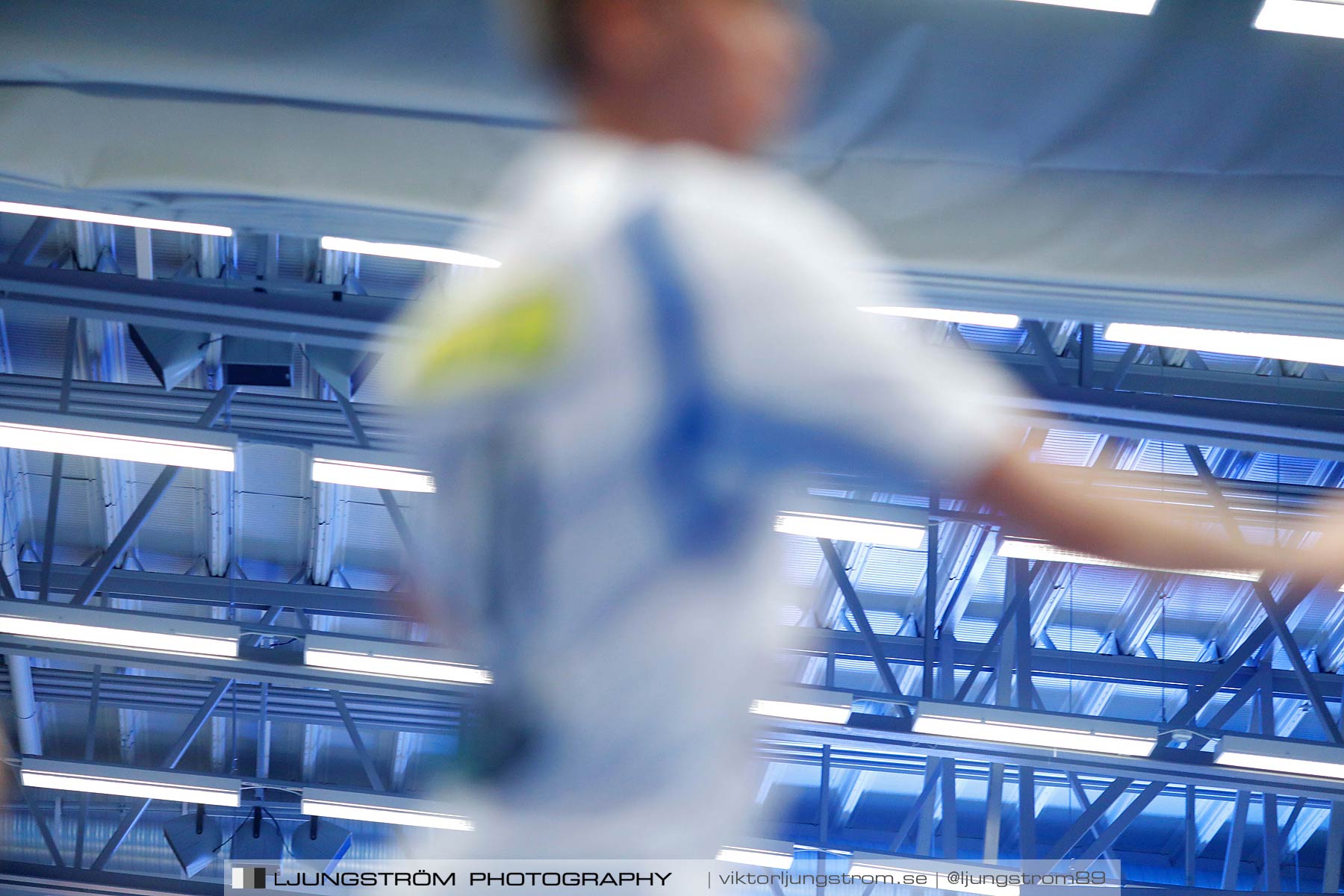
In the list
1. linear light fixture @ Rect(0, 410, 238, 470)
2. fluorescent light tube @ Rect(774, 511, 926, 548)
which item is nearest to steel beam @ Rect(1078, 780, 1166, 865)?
fluorescent light tube @ Rect(774, 511, 926, 548)

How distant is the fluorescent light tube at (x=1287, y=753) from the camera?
9.61 m

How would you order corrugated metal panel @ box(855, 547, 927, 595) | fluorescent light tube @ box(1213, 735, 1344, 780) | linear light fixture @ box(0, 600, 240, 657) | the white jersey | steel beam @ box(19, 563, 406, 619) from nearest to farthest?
the white jersey → fluorescent light tube @ box(1213, 735, 1344, 780) → linear light fixture @ box(0, 600, 240, 657) → corrugated metal panel @ box(855, 547, 927, 595) → steel beam @ box(19, 563, 406, 619)

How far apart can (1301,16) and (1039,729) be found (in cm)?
708

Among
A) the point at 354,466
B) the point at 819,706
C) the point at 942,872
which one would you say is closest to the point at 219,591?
the point at 354,466

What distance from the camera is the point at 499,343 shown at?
0.78m

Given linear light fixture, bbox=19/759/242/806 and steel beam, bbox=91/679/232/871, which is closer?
linear light fixture, bbox=19/759/242/806

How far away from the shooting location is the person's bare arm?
0.75 metres

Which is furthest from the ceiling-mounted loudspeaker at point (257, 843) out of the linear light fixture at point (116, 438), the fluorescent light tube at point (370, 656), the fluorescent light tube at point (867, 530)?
the fluorescent light tube at point (867, 530)

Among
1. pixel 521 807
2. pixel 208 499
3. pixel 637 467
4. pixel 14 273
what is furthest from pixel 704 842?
pixel 208 499

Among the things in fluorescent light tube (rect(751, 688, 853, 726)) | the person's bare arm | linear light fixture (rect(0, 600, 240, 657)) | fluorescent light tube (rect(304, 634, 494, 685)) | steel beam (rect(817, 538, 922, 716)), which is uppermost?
steel beam (rect(817, 538, 922, 716))

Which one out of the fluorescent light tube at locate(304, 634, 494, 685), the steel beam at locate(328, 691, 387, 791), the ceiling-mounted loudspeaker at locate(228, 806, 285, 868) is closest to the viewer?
the fluorescent light tube at locate(304, 634, 494, 685)

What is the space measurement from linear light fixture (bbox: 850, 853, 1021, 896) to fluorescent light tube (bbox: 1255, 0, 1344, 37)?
9.34 m

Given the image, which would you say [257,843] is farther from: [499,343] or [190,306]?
[499,343]

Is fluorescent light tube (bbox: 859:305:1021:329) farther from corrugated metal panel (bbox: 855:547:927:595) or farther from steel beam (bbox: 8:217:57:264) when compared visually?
corrugated metal panel (bbox: 855:547:927:595)
